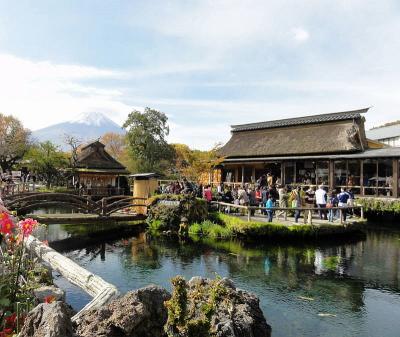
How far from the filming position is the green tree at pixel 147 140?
4953 centimetres

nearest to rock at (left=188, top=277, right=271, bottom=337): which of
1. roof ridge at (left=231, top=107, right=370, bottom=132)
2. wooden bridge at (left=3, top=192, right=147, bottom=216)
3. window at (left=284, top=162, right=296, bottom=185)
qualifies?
wooden bridge at (left=3, top=192, right=147, bottom=216)

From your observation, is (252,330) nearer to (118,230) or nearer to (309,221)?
(309,221)

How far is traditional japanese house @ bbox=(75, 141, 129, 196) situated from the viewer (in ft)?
132

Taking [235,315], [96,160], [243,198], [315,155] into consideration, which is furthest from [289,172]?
[235,315]

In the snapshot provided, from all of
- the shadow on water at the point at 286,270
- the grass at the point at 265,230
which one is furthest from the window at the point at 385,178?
the grass at the point at 265,230

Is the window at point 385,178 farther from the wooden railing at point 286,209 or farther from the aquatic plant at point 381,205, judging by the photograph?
the wooden railing at point 286,209

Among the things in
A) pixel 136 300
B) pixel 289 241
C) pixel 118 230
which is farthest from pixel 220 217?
pixel 136 300

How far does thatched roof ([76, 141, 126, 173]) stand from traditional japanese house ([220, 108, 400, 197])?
38.2 feet

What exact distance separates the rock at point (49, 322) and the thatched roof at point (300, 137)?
2904 centimetres

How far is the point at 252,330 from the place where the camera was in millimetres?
6328

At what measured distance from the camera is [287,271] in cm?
1355

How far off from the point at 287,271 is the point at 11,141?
45.3 meters

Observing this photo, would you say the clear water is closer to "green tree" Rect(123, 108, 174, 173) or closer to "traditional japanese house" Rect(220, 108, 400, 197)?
"traditional japanese house" Rect(220, 108, 400, 197)

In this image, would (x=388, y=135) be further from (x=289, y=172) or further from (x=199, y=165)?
(x=199, y=165)
